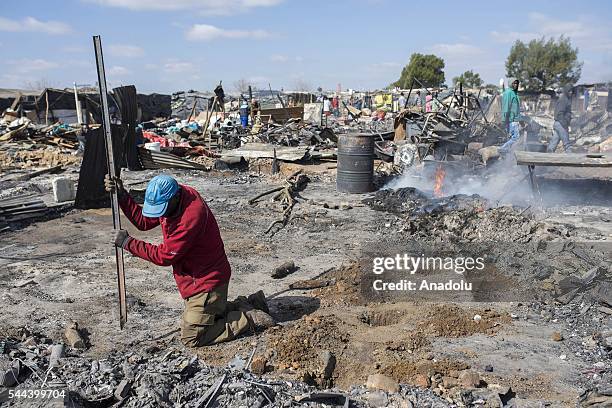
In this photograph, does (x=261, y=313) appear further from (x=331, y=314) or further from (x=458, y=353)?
(x=458, y=353)

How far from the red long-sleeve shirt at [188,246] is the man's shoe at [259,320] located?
1.35 ft

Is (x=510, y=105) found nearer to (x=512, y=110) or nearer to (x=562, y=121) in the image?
(x=512, y=110)

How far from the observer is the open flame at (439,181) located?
10188 mm

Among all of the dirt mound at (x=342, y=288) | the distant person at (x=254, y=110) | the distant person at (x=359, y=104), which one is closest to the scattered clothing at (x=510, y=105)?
the dirt mound at (x=342, y=288)

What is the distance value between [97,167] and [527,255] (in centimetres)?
755

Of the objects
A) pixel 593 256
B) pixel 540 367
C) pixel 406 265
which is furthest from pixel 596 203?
pixel 540 367

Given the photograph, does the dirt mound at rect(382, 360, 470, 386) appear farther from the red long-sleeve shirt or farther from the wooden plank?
the wooden plank

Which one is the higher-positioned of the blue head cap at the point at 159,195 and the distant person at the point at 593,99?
the distant person at the point at 593,99

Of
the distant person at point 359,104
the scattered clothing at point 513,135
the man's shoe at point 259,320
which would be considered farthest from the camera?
the distant person at point 359,104

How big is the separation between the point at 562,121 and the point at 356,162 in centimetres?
665

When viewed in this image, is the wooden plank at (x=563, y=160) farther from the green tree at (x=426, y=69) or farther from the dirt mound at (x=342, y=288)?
the green tree at (x=426, y=69)

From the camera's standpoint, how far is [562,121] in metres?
13.9

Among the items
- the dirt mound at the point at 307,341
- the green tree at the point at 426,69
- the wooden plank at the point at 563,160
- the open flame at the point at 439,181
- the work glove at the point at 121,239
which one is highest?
the green tree at the point at 426,69

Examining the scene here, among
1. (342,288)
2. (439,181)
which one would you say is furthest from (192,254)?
(439,181)
